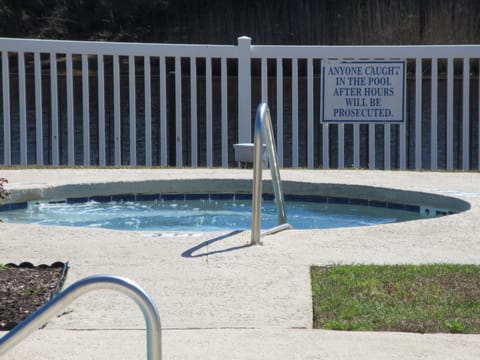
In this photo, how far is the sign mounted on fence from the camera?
10.1 meters

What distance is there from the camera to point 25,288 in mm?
4453

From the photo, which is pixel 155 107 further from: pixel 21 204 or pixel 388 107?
pixel 21 204

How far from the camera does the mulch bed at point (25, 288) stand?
13.3 feet

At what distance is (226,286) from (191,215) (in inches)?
143

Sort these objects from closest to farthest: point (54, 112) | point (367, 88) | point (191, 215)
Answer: point (191, 215), point (367, 88), point (54, 112)

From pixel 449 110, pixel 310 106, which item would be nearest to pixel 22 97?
pixel 310 106

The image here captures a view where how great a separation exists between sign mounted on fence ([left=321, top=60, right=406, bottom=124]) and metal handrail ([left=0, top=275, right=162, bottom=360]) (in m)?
7.76

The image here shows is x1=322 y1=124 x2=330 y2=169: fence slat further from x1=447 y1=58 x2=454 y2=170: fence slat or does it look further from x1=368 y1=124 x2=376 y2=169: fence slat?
x1=447 y1=58 x2=454 y2=170: fence slat

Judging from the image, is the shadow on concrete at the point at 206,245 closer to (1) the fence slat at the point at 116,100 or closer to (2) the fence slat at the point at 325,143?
(2) the fence slat at the point at 325,143

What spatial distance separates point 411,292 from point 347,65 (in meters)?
5.90

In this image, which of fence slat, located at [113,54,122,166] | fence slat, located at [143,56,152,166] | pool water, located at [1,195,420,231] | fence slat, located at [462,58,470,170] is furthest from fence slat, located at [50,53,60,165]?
fence slat, located at [462,58,470,170]

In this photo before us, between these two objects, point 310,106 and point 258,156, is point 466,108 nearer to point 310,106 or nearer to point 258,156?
point 310,106

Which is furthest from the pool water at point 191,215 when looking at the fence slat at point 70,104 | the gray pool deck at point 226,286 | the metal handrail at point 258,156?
the fence slat at point 70,104

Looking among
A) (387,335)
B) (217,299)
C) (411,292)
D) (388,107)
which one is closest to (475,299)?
(411,292)
